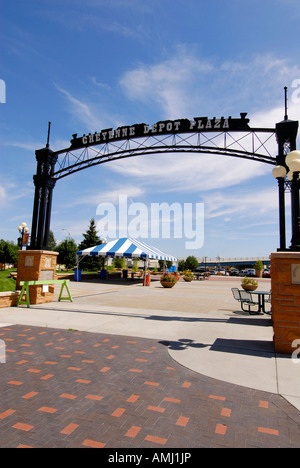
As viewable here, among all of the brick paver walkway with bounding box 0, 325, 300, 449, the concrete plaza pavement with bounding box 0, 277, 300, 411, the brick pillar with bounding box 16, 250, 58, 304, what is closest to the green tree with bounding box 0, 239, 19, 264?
the brick pillar with bounding box 16, 250, 58, 304

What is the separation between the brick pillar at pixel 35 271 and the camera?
10.4m

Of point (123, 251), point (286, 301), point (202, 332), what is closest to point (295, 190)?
point (286, 301)

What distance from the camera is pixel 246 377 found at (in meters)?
Answer: 3.98

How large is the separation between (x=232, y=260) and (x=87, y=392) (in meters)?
101

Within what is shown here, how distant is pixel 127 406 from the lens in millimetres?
3080

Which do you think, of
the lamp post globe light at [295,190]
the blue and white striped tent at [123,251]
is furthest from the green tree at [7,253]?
the lamp post globe light at [295,190]

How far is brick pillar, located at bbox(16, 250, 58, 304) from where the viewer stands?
10374 millimetres

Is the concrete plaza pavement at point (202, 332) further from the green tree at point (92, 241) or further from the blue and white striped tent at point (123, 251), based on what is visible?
the green tree at point (92, 241)

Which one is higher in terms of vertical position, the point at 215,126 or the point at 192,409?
the point at 215,126

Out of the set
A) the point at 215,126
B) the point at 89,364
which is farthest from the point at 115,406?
the point at 215,126

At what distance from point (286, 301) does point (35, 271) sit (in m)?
8.64

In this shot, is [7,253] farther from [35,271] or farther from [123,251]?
[35,271]
